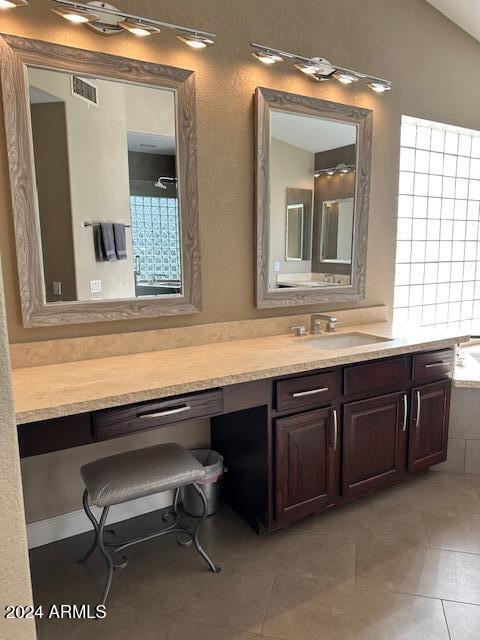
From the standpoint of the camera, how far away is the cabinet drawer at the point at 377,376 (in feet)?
7.36

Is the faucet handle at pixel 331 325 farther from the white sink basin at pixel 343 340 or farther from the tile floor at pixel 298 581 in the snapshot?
the tile floor at pixel 298 581

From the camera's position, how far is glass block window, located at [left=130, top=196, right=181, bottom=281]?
214 cm

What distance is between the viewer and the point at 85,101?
1949 mm

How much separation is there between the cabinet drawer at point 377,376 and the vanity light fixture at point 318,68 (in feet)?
5.43

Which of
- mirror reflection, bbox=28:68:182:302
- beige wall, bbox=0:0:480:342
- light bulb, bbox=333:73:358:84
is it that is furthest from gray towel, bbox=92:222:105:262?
light bulb, bbox=333:73:358:84

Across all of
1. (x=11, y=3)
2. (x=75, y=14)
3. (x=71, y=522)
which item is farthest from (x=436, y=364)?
(x=11, y=3)

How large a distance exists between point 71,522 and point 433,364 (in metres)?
2.13

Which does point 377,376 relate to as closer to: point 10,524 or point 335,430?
point 335,430

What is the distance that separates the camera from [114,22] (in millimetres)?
1906

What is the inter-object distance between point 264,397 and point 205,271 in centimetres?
78

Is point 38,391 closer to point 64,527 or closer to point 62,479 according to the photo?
point 62,479

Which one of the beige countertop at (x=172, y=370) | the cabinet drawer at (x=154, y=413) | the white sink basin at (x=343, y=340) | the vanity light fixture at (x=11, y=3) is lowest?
the cabinet drawer at (x=154, y=413)

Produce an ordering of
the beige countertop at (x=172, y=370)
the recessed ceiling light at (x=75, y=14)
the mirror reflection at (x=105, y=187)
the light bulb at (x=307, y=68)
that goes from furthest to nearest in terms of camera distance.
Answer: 1. the light bulb at (x=307, y=68)
2. the mirror reflection at (x=105, y=187)
3. the recessed ceiling light at (x=75, y=14)
4. the beige countertop at (x=172, y=370)

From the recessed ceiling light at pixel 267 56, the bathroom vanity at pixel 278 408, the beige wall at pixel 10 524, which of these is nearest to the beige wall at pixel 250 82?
the recessed ceiling light at pixel 267 56
